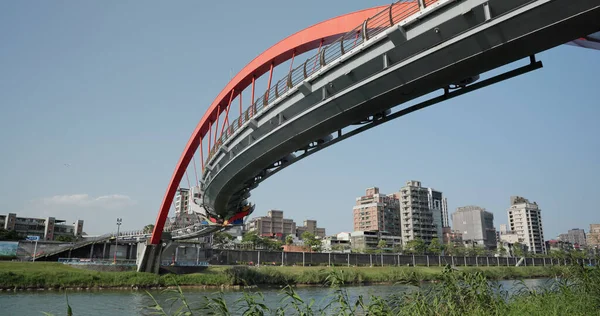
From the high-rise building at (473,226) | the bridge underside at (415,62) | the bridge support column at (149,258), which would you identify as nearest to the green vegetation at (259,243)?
the bridge support column at (149,258)

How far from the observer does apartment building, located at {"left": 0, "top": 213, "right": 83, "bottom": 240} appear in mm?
96356

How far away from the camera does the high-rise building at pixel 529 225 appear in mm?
144750

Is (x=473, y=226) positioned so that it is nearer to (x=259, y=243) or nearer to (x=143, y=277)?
(x=259, y=243)

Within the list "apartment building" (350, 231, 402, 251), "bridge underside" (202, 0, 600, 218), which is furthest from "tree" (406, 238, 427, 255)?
"bridge underside" (202, 0, 600, 218)

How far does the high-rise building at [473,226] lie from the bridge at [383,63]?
146m

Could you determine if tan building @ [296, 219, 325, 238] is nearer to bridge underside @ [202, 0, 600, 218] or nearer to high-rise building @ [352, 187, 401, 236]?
high-rise building @ [352, 187, 401, 236]

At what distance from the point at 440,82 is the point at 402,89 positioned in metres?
1.16

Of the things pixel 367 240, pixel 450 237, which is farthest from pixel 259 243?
pixel 450 237

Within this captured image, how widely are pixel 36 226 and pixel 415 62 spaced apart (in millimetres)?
113363

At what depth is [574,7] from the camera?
905 centimetres

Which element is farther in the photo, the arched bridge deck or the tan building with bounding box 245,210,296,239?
the tan building with bounding box 245,210,296,239

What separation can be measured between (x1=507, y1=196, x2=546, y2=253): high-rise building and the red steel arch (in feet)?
475

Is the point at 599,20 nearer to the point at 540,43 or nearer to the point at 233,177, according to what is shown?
the point at 540,43

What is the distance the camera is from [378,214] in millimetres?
123875
